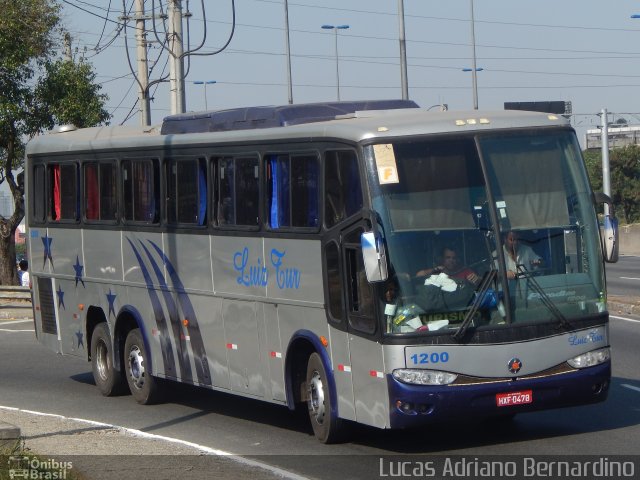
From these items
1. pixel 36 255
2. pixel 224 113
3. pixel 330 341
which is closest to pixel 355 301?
pixel 330 341

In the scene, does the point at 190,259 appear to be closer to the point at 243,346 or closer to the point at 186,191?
the point at 186,191

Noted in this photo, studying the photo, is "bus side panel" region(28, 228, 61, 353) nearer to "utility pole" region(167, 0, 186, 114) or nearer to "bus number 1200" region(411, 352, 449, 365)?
"utility pole" region(167, 0, 186, 114)

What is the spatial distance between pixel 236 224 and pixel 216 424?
224 centimetres

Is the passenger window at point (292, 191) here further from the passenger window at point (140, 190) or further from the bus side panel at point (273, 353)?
the passenger window at point (140, 190)

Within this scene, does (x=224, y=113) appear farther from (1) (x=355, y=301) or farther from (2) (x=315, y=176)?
(1) (x=355, y=301)

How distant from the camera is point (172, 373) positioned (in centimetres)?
1402

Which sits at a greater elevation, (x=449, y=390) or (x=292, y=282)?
(x=292, y=282)

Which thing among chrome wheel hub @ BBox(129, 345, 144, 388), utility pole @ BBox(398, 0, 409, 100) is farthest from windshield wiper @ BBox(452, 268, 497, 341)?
utility pole @ BBox(398, 0, 409, 100)

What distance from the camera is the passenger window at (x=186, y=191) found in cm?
1310

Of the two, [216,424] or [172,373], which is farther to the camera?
[172,373]

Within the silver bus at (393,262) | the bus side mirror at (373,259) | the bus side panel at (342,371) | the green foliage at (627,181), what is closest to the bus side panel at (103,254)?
the silver bus at (393,262)

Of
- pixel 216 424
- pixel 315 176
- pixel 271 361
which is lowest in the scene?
pixel 216 424

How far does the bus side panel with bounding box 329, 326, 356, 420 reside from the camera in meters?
10.5

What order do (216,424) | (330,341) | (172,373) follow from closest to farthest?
(330,341)
(216,424)
(172,373)
